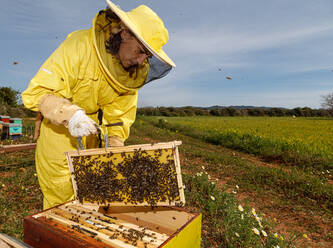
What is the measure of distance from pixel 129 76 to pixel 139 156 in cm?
107

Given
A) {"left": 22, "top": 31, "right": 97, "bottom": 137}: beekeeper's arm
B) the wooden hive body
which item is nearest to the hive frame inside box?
the wooden hive body

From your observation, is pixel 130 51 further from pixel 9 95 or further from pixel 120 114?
pixel 9 95

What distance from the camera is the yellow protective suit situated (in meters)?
2.07

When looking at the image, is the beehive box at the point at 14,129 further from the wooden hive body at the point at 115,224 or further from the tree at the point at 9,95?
the tree at the point at 9,95

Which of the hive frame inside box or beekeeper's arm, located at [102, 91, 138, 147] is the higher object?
beekeeper's arm, located at [102, 91, 138, 147]

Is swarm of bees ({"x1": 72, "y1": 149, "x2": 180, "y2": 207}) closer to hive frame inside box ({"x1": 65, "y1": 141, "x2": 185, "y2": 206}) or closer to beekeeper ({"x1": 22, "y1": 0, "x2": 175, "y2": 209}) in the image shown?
hive frame inside box ({"x1": 65, "y1": 141, "x2": 185, "y2": 206})

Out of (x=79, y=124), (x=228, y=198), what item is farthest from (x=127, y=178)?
(x=228, y=198)

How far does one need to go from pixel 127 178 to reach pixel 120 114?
122 centimetres

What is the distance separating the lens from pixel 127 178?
2.08m

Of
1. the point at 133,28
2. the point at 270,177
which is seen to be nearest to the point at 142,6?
the point at 133,28

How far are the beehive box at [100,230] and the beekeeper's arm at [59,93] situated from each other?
0.74 metres

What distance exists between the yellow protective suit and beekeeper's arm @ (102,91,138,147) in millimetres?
121

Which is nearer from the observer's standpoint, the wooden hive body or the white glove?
the wooden hive body

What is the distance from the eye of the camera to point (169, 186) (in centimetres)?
199
